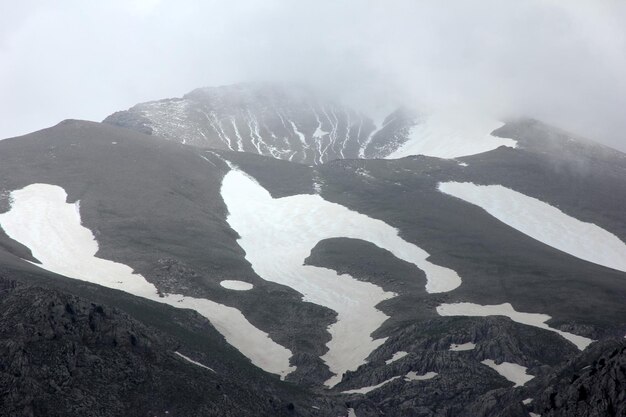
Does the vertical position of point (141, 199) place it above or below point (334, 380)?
above

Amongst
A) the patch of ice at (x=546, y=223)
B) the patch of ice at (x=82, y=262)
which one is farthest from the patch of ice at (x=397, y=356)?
the patch of ice at (x=546, y=223)

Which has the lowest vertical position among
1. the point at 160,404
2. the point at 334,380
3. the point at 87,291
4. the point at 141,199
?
the point at 334,380

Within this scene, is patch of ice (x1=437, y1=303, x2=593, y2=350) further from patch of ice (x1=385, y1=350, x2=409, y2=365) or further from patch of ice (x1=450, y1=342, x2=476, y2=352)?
patch of ice (x1=385, y1=350, x2=409, y2=365)

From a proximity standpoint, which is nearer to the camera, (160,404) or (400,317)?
(160,404)

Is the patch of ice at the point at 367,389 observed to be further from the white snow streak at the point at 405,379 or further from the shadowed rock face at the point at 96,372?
the shadowed rock face at the point at 96,372

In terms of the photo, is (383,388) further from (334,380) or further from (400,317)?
(400,317)

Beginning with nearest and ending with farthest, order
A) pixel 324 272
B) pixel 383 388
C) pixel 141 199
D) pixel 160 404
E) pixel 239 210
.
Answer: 1. pixel 160 404
2. pixel 383 388
3. pixel 324 272
4. pixel 141 199
5. pixel 239 210

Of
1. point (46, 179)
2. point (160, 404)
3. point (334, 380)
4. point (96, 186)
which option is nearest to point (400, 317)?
point (334, 380)

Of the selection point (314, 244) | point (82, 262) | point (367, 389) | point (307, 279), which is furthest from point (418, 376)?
point (314, 244)

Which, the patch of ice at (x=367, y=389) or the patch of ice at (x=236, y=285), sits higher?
the patch of ice at (x=236, y=285)
